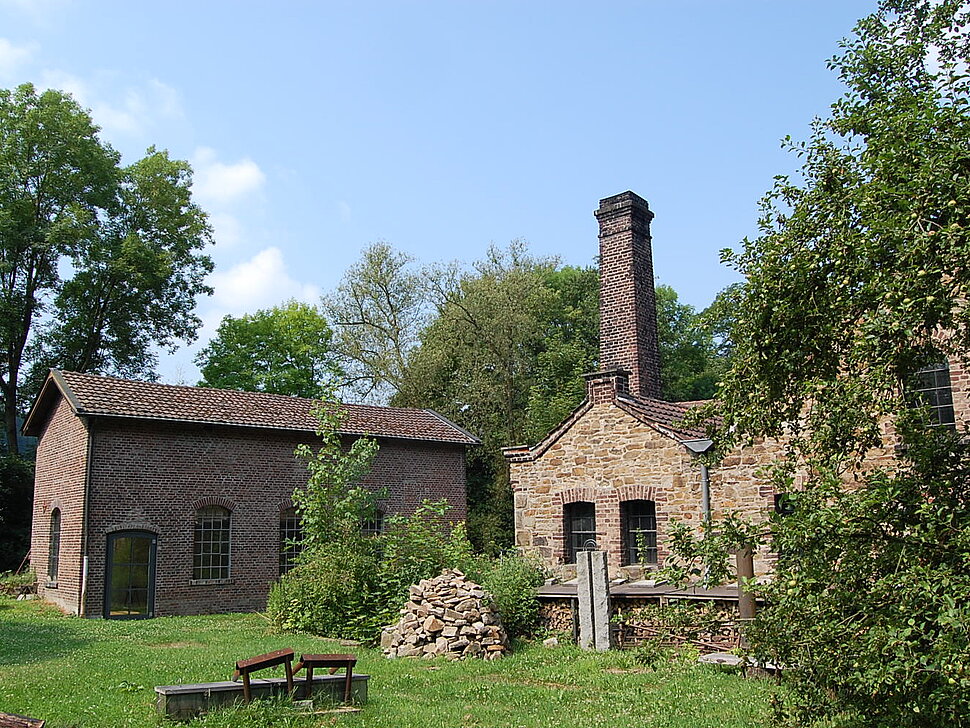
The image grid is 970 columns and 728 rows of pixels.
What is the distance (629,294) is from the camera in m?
16.9

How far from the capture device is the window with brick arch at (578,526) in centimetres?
1686

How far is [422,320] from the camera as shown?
125 feet

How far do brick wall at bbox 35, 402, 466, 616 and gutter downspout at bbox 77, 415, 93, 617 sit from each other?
11 cm

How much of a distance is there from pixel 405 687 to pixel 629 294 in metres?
9.20

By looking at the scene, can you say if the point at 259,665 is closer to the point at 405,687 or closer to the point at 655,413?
the point at 405,687

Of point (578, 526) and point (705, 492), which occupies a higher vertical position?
point (705, 492)

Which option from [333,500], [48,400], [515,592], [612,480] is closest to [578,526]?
[612,480]

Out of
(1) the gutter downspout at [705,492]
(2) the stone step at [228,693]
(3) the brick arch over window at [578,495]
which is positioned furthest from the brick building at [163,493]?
(2) the stone step at [228,693]

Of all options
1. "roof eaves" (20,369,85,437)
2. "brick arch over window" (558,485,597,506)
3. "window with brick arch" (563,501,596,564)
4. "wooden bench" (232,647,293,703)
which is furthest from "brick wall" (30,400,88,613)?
"wooden bench" (232,647,293,703)

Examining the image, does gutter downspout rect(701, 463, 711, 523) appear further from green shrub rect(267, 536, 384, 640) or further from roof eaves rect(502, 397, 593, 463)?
green shrub rect(267, 536, 384, 640)

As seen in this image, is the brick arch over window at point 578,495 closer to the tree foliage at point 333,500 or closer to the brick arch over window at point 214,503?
the tree foliage at point 333,500

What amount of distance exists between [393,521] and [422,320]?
2154 centimetres

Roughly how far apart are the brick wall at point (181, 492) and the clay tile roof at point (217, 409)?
308 millimetres

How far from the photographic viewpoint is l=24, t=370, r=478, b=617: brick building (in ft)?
63.4
